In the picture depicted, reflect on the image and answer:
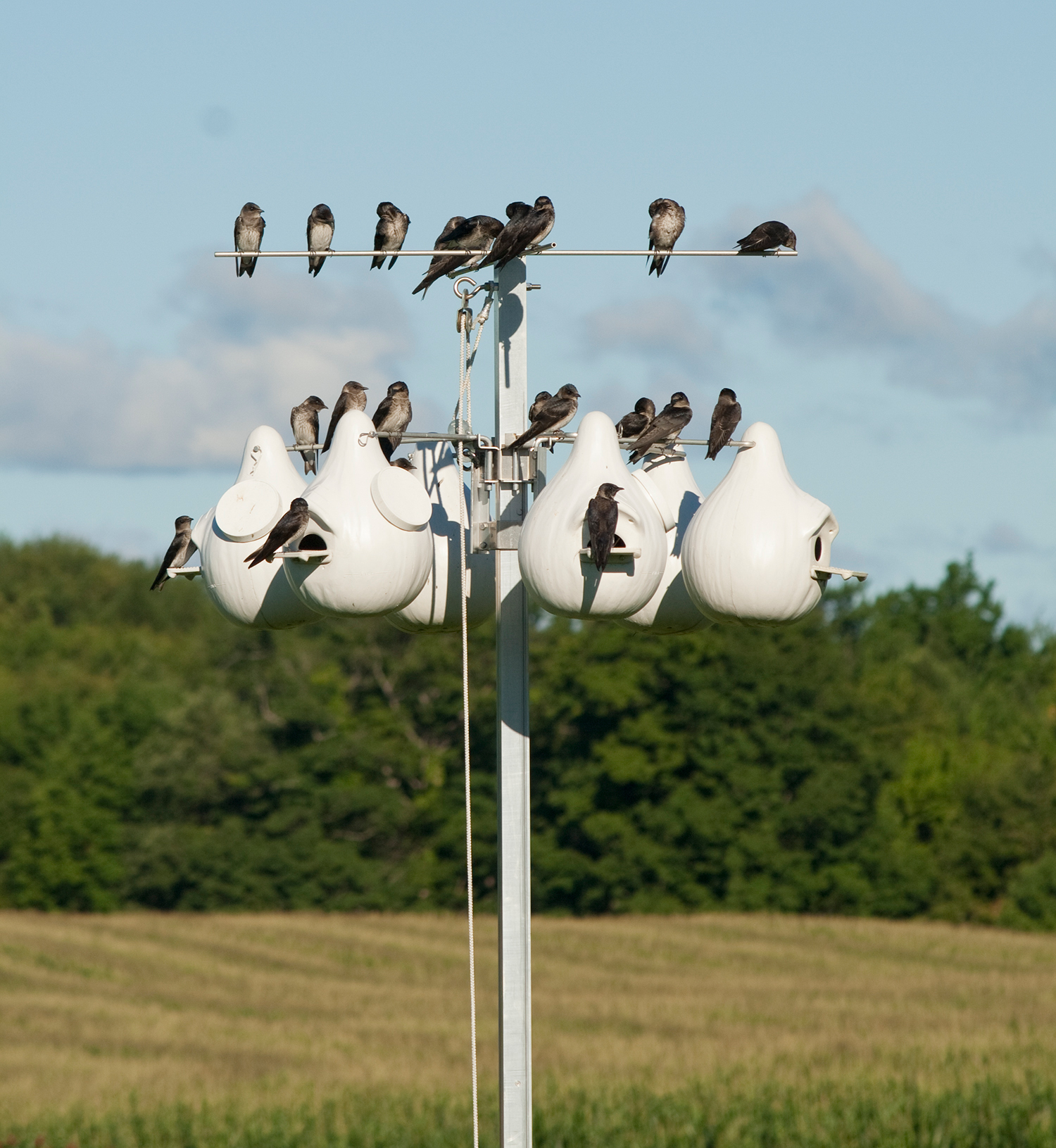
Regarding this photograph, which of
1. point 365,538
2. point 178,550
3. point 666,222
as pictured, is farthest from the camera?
point 666,222

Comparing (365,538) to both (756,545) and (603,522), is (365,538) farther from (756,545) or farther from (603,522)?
(756,545)

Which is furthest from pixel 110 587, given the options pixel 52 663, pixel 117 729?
pixel 117 729

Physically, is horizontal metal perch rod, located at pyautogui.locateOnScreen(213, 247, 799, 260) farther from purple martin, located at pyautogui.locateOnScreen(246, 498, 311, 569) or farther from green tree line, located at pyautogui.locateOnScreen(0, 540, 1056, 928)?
green tree line, located at pyautogui.locateOnScreen(0, 540, 1056, 928)

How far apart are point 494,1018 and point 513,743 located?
80.7 feet

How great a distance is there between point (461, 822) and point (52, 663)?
84.6 feet

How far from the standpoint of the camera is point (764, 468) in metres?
5.62

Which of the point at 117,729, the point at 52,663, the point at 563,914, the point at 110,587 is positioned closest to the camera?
the point at 563,914

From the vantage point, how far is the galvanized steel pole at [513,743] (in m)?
5.03

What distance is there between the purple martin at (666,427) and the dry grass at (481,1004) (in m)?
14.9

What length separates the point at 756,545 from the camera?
17.8ft

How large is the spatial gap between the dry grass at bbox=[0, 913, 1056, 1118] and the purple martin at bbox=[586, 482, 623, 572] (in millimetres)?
15647

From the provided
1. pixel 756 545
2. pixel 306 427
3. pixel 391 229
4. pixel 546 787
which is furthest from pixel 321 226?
pixel 546 787

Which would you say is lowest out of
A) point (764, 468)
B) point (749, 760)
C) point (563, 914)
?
point (563, 914)

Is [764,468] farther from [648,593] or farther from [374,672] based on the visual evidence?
[374,672]
